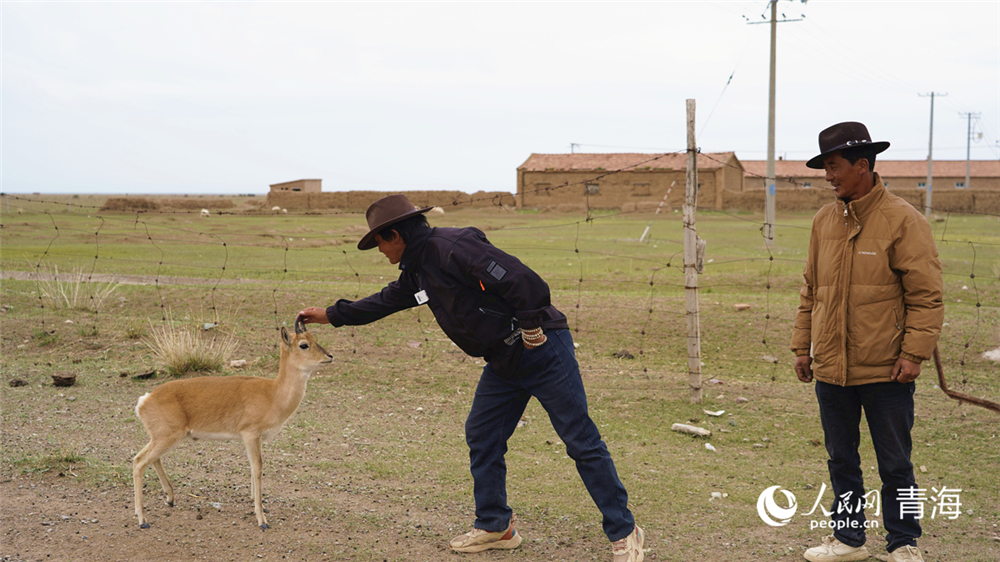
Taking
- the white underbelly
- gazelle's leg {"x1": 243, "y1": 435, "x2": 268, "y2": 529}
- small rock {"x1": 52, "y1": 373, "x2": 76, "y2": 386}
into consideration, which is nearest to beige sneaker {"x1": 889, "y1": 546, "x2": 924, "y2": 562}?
gazelle's leg {"x1": 243, "y1": 435, "x2": 268, "y2": 529}

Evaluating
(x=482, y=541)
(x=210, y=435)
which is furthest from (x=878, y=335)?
(x=210, y=435)

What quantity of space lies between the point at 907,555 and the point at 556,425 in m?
2.07

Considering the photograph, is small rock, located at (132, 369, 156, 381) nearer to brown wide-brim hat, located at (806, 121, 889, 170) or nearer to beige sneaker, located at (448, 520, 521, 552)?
beige sneaker, located at (448, 520, 521, 552)

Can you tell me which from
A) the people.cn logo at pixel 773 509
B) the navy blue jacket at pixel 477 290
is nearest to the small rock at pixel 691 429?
the people.cn logo at pixel 773 509

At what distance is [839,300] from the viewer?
4.14 meters

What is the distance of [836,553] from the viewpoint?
4.35 m

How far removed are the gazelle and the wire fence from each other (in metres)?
3.96

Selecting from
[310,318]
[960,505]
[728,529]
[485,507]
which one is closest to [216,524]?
[310,318]

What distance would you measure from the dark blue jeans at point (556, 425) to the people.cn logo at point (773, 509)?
4.38 feet

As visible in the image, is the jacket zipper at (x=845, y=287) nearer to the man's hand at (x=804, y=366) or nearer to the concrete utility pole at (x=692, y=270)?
the man's hand at (x=804, y=366)

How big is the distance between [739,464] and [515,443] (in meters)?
1.90

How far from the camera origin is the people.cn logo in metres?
5.03

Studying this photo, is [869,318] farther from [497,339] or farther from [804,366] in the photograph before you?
[497,339]

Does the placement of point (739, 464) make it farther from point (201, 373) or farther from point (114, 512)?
point (201, 373)
